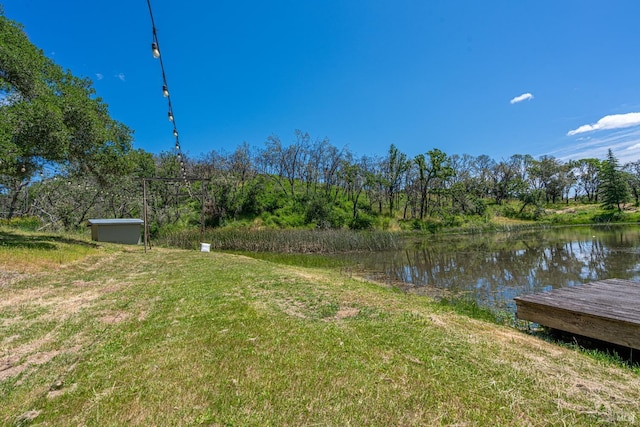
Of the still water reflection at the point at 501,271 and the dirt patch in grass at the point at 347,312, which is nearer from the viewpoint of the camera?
the dirt patch in grass at the point at 347,312

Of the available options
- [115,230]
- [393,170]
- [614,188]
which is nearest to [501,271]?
[115,230]

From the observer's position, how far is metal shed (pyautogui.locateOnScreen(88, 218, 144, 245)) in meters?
19.2

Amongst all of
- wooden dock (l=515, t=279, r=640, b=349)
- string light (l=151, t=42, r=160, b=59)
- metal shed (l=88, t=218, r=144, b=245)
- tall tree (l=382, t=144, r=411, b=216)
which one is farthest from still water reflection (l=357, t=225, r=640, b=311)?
tall tree (l=382, t=144, r=411, b=216)

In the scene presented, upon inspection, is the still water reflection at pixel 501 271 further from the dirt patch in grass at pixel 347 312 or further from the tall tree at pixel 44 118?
the tall tree at pixel 44 118

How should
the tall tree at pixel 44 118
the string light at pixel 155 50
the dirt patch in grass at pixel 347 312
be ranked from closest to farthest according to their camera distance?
the dirt patch in grass at pixel 347 312 < the string light at pixel 155 50 < the tall tree at pixel 44 118

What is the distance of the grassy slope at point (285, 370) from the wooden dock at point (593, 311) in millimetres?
1090

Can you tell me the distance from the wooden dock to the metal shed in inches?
825

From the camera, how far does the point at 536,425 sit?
219cm

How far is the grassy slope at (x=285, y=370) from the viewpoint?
91.7 inches

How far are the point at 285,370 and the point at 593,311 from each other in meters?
4.48

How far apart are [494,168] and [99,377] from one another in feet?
199

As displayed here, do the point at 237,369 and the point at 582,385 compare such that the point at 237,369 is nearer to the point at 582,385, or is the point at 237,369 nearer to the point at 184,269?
the point at 582,385

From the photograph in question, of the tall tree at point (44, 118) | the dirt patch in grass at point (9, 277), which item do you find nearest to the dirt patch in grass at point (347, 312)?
the dirt patch in grass at point (9, 277)

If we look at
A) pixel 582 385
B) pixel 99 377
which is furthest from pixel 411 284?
pixel 99 377
